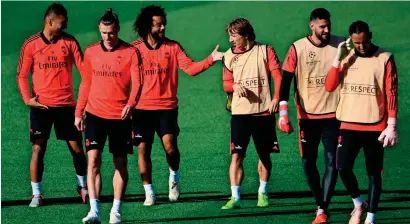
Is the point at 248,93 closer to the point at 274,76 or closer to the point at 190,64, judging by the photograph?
the point at 274,76

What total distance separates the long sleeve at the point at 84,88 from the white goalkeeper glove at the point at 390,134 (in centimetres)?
317

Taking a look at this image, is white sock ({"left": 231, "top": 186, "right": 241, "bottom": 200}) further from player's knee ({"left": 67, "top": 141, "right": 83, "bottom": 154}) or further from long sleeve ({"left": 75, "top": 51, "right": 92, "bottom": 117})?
long sleeve ({"left": 75, "top": 51, "right": 92, "bottom": 117})

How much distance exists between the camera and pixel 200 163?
19.4 metres

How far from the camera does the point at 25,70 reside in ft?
54.9

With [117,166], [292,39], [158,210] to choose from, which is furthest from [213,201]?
[292,39]

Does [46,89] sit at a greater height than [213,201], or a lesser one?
greater

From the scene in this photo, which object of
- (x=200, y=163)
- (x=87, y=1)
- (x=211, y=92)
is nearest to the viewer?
(x=200, y=163)

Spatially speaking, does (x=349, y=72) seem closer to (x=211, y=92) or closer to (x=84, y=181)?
(x=84, y=181)

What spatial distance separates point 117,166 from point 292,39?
1295cm

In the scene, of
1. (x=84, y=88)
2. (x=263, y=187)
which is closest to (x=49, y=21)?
(x=84, y=88)

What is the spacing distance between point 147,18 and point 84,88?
1783 millimetres

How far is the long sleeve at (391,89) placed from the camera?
1448 centimetres

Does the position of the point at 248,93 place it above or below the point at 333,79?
below

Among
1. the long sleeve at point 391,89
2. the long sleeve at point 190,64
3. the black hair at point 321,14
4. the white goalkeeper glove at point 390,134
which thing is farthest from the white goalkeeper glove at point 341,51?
the long sleeve at point 190,64
